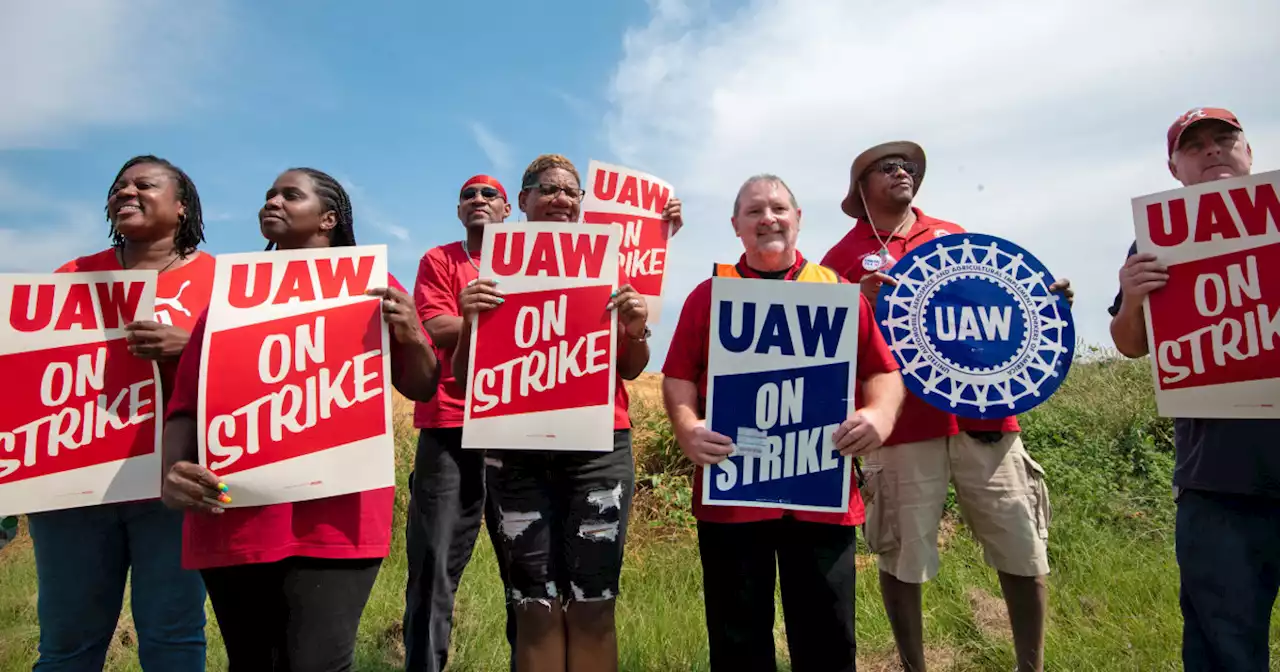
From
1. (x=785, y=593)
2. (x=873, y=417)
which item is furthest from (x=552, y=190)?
(x=785, y=593)

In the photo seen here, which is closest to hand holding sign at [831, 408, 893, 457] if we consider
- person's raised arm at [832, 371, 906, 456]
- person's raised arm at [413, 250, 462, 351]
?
person's raised arm at [832, 371, 906, 456]

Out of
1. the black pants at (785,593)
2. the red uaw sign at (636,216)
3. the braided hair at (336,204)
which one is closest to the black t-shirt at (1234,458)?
the black pants at (785,593)

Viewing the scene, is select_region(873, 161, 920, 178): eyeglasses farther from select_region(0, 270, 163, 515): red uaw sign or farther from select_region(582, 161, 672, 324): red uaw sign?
select_region(0, 270, 163, 515): red uaw sign

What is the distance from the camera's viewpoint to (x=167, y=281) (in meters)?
2.89

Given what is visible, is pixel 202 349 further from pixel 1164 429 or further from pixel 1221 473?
pixel 1164 429

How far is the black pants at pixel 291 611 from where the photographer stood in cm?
222

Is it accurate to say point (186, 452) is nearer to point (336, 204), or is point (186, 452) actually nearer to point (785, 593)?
point (336, 204)

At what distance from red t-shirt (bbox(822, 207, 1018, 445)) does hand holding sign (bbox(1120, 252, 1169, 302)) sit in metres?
0.73

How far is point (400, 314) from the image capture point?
2502 mm

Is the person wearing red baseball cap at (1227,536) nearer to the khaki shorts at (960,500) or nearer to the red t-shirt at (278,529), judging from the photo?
the khaki shorts at (960,500)

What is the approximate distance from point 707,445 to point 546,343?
0.73 meters

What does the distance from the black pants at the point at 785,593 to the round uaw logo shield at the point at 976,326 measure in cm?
75

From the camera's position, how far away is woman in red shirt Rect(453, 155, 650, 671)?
2680 millimetres

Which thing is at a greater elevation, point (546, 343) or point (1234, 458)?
point (546, 343)
